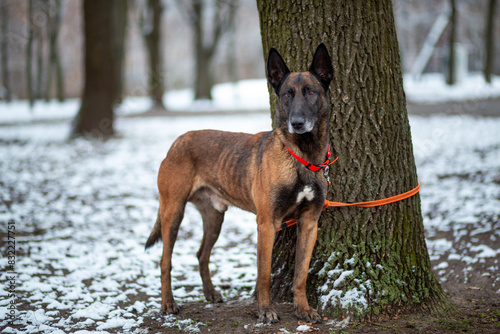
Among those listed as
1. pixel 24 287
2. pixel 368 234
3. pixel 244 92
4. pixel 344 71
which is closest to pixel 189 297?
pixel 24 287

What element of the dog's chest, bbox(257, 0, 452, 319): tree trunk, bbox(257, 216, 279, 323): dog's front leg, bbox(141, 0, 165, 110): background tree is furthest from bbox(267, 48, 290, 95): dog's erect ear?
bbox(141, 0, 165, 110): background tree

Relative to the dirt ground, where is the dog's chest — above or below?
above

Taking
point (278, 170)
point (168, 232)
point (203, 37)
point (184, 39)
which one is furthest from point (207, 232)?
point (184, 39)

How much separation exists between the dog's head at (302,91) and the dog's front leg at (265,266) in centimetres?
84

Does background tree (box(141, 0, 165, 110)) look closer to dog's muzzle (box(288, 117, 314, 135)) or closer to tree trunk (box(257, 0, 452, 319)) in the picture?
tree trunk (box(257, 0, 452, 319))

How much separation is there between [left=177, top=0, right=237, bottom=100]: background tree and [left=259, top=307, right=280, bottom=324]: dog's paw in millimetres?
29128

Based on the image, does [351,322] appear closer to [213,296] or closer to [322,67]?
[213,296]

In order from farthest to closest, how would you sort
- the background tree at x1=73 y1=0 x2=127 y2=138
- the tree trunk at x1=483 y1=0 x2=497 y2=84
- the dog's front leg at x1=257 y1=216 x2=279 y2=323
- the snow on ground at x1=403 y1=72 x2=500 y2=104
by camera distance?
1. the tree trunk at x1=483 y1=0 x2=497 y2=84
2. the snow on ground at x1=403 y1=72 x2=500 y2=104
3. the background tree at x1=73 y1=0 x2=127 y2=138
4. the dog's front leg at x1=257 y1=216 x2=279 y2=323

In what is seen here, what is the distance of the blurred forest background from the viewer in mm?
32219

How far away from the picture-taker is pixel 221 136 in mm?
4469

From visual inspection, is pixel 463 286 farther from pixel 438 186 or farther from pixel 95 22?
pixel 95 22

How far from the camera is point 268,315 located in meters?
3.84

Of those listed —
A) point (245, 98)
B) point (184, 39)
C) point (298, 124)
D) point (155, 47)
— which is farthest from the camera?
point (184, 39)

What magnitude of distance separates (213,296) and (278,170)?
1.72m
